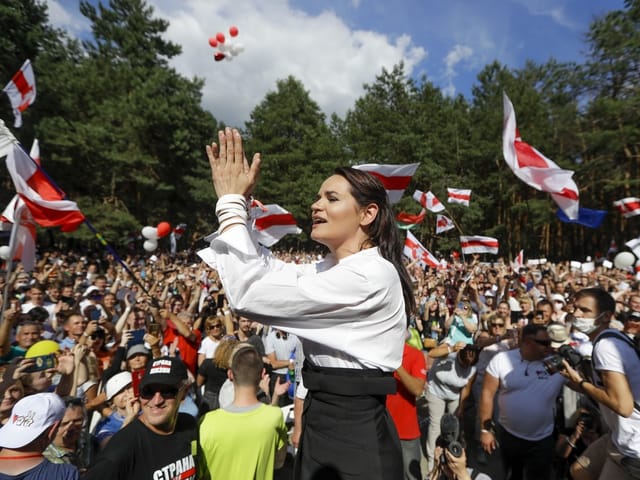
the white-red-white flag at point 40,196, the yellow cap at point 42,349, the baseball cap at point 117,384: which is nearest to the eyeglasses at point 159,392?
the baseball cap at point 117,384

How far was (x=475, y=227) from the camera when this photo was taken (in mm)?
35531

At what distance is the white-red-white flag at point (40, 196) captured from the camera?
5840mm

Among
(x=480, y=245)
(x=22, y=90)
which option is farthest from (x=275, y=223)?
(x=480, y=245)

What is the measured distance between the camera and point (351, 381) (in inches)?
53.5

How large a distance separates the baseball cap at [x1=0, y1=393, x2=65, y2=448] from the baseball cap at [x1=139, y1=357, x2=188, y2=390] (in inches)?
18.7

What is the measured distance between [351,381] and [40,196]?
22.3ft

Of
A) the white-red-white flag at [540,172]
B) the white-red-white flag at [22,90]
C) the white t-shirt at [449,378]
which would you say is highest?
the white-red-white flag at [22,90]

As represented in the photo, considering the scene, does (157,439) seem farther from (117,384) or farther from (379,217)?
(379,217)

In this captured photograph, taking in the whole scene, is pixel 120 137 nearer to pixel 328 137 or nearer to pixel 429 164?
pixel 328 137

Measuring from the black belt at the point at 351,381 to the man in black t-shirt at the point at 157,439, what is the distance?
4.29 ft

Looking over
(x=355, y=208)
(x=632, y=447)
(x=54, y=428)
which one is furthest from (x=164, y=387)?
(x=632, y=447)

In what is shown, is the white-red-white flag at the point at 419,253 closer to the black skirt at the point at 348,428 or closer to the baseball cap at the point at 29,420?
the baseball cap at the point at 29,420

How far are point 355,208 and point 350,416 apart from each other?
76 centimetres

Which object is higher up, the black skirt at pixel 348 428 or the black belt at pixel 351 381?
the black belt at pixel 351 381
